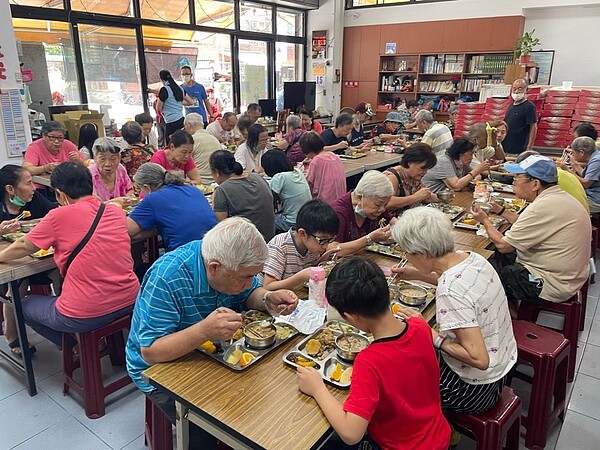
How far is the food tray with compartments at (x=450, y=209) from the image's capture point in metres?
3.70

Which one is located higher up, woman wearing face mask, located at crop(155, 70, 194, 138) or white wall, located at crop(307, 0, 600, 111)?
white wall, located at crop(307, 0, 600, 111)

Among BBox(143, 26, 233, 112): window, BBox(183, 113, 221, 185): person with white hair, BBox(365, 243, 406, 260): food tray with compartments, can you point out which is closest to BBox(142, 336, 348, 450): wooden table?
BBox(365, 243, 406, 260): food tray with compartments

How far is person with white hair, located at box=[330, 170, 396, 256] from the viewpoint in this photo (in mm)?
2748

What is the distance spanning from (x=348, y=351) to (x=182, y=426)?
67 centimetres

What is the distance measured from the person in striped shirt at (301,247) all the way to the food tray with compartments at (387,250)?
1.58 ft

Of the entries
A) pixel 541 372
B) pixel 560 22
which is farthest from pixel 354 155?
pixel 560 22

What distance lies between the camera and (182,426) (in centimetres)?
164

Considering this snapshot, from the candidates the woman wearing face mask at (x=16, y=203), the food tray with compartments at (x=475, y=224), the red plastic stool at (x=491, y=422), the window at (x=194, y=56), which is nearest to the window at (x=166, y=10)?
the window at (x=194, y=56)

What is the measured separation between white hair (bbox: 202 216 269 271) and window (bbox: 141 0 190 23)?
7.40 meters

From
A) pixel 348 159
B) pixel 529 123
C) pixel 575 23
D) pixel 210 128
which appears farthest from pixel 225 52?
pixel 575 23

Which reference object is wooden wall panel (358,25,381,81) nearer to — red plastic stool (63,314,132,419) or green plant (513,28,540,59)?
green plant (513,28,540,59)

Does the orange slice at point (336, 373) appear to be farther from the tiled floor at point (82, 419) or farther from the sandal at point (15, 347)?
the sandal at point (15, 347)

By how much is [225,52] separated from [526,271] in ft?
26.9

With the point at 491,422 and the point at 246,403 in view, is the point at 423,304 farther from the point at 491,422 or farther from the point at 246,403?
the point at 246,403
